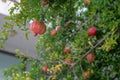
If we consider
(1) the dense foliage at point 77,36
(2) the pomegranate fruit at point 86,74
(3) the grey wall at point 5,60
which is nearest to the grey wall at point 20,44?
(3) the grey wall at point 5,60

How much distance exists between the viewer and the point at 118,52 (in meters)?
2.46

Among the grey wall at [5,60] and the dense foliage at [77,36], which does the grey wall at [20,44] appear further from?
the dense foliage at [77,36]

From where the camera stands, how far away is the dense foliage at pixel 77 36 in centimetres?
190

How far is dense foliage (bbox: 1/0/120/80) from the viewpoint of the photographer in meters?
1.90

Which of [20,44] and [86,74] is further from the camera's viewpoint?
[20,44]

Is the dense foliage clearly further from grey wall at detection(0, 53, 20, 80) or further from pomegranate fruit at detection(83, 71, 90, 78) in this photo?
grey wall at detection(0, 53, 20, 80)

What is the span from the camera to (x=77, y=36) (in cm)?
228

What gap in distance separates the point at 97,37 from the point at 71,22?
60cm

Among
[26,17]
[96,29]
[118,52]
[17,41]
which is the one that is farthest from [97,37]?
[17,41]

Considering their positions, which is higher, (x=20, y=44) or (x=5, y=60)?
(x=20, y=44)

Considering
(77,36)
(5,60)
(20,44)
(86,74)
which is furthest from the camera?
(20,44)

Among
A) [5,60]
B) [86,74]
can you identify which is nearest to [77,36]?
[86,74]

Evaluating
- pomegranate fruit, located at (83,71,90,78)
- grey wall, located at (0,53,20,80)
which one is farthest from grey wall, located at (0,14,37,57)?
pomegranate fruit, located at (83,71,90,78)

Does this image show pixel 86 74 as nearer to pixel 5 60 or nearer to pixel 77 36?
pixel 77 36
